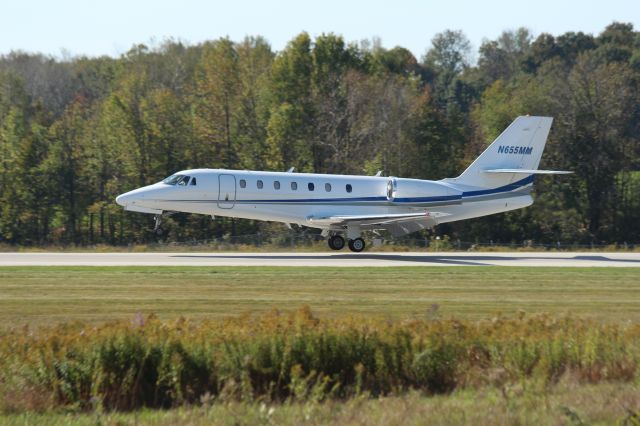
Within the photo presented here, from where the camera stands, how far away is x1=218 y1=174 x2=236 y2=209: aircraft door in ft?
114

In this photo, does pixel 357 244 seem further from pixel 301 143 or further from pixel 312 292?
pixel 301 143

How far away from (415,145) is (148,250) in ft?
88.7

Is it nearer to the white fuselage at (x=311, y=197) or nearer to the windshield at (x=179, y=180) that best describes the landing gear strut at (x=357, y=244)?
the white fuselage at (x=311, y=197)

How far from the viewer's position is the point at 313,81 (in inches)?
2527

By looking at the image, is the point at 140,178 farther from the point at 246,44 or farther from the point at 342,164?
the point at 246,44

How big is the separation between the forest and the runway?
16.6m

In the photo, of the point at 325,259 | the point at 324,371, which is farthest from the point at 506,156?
the point at 324,371

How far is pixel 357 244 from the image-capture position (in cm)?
3625

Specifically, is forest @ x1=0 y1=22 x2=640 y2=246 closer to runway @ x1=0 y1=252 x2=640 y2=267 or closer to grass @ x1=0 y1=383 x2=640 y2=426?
runway @ x1=0 y1=252 x2=640 y2=267

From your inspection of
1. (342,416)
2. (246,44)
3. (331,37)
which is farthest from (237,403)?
(246,44)

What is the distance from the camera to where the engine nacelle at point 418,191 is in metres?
37.1

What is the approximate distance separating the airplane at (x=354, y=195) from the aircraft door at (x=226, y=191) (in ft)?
0.12

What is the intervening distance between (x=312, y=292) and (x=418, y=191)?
1606cm

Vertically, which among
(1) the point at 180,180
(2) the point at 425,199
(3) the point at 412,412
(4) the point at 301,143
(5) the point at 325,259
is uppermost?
Answer: (4) the point at 301,143
